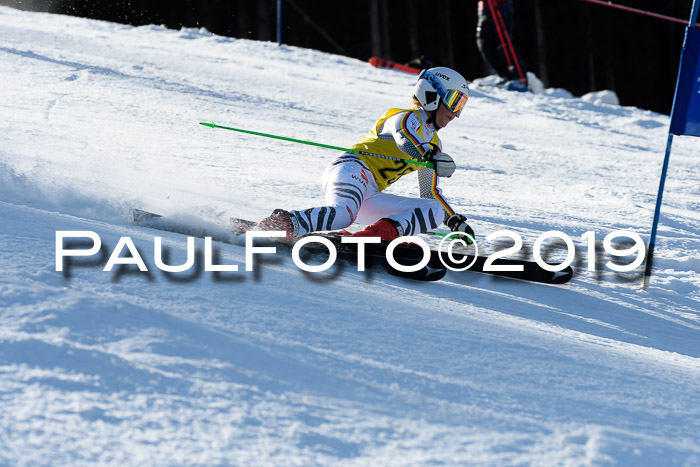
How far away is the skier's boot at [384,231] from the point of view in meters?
4.44

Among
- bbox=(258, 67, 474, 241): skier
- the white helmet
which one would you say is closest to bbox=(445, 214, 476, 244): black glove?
bbox=(258, 67, 474, 241): skier

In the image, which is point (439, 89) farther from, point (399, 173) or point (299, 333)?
point (299, 333)

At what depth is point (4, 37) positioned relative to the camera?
10.7 meters

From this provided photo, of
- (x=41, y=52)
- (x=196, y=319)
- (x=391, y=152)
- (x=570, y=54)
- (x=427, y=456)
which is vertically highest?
(x=570, y=54)

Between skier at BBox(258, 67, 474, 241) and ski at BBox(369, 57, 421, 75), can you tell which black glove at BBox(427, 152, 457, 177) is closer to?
skier at BBox(258, 67, 474, 241)

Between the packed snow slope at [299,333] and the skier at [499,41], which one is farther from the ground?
the skier at [499,41]

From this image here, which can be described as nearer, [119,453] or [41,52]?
[119,453]

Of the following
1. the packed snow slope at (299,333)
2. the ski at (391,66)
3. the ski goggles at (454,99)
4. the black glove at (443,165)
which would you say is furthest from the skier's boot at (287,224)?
the ski at (391,66)

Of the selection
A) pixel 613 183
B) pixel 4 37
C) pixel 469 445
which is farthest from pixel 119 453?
pixel 4 37

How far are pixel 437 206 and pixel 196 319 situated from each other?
2.33m

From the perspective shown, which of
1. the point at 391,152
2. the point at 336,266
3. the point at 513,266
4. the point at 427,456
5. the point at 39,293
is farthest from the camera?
the point at 391,152

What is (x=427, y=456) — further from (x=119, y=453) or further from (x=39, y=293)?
(x=39, y=293)
